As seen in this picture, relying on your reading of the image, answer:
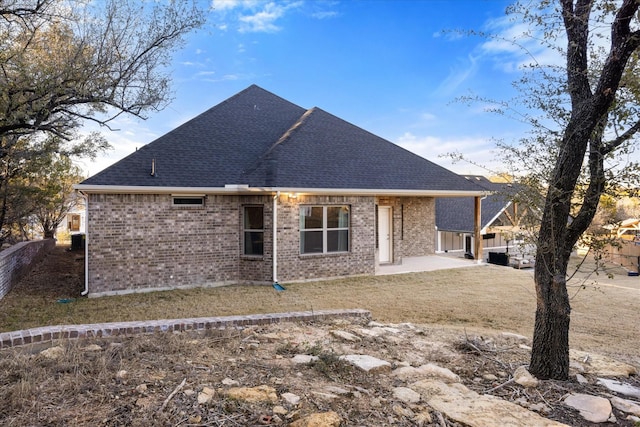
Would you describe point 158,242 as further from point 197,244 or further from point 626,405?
point 626,405

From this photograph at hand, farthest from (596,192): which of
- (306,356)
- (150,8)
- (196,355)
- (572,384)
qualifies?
(150,8)

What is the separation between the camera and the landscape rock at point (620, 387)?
145 inches

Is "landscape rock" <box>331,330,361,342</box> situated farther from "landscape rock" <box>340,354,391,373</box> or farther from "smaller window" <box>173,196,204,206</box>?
"smaller window" <box>173,196,204,206</box>

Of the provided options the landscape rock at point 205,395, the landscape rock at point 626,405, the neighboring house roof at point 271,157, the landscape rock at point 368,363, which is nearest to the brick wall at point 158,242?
the neighboring house roof at point 271,157

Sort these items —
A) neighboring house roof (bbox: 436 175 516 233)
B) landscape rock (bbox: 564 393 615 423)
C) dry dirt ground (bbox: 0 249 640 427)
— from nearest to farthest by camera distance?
dry dirt ground (bbox: 0 249 640 427) < landscape rock (bbox: 564 393 615 423) < neighboring house roof (bbox: 436 175 516 233)

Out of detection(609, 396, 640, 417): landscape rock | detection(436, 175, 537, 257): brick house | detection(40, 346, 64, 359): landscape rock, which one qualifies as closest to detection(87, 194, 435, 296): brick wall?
detection(40, 346, 64, 359): landscape rock

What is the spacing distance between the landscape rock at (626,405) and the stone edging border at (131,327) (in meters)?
3.44

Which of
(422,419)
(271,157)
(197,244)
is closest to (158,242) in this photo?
(197,244)

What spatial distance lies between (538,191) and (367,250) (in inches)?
332

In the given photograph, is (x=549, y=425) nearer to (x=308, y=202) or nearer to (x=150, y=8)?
(x=308, y=202)

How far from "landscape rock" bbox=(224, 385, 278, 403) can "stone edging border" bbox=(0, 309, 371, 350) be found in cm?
185

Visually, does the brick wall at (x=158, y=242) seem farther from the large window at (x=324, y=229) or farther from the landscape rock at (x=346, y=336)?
the landscape rock at (x=346, y=336)

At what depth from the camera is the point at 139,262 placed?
391 inches

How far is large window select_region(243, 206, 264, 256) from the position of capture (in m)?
11.0
